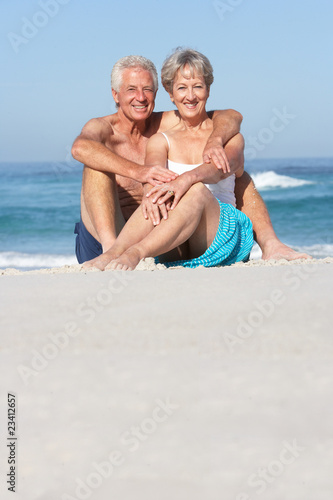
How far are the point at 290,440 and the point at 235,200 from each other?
2.51m

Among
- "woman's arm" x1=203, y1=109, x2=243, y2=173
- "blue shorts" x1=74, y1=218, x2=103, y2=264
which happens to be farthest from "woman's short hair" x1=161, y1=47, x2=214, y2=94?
"blue shorts" x1=74, y1=218, x2=103, y2=264

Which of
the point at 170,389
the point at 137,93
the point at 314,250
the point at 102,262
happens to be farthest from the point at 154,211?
the point at 314,250

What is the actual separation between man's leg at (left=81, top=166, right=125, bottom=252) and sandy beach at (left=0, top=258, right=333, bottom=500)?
108 cm

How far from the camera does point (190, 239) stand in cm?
369

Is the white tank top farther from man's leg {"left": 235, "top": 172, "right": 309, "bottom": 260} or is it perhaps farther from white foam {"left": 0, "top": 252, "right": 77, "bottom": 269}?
white foam {"left": 0, "top": 252, "right": 77, "bottom": 269}

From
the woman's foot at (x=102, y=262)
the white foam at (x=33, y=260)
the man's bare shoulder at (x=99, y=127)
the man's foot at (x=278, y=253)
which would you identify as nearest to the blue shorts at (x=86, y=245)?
the man's bare shoulder at (x=99, y=127)

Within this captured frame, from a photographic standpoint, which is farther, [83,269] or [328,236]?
[328,236]

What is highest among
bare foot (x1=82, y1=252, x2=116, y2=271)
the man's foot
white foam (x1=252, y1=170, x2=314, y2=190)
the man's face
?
the man's face

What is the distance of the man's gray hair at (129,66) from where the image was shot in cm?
411

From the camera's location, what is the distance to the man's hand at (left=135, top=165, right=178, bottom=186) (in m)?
3.53

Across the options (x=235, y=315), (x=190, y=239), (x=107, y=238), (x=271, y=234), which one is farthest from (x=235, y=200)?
(x=235, y=315)

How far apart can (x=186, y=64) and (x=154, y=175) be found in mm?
721

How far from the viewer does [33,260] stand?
10445mm

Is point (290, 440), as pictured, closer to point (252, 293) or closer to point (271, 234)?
point (252, 293)
